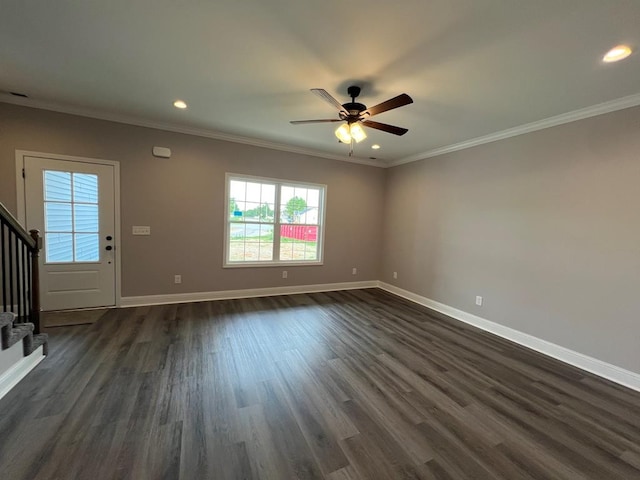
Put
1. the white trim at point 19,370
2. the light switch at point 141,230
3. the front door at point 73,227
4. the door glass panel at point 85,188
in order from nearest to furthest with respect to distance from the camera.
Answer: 1. the white trim at point 19,370
2. the front door at point 73,227
3. the door glass panel at point 85,188
4. the light switch at point 141,230

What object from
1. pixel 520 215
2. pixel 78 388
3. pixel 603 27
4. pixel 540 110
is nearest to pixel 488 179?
pixel 520 215

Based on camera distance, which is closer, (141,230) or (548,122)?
(548,122)

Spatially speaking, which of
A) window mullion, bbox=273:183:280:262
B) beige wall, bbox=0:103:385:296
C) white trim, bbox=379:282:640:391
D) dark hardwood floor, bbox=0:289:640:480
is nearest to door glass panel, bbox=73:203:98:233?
beige wall, bbox=0:103:385:296

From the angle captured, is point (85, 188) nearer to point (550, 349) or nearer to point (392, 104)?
point (392, 104)

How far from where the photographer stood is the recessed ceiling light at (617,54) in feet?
6.31

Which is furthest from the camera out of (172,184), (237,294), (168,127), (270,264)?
(270,264)

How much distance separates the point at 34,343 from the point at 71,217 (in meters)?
1.90

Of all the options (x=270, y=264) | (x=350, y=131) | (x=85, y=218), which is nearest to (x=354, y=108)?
(x=350, y=131)

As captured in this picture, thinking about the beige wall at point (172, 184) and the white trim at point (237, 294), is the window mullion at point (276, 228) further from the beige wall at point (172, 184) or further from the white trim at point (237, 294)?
the white trim at point (237, 294)

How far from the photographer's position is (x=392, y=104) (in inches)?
90.3

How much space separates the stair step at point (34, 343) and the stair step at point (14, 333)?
58mm

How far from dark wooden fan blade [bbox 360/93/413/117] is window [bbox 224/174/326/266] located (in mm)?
2687

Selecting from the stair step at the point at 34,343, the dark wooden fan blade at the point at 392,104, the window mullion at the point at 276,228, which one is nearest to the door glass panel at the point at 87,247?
the stair step at the point at 34,343

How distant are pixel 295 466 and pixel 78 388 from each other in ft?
6.19
